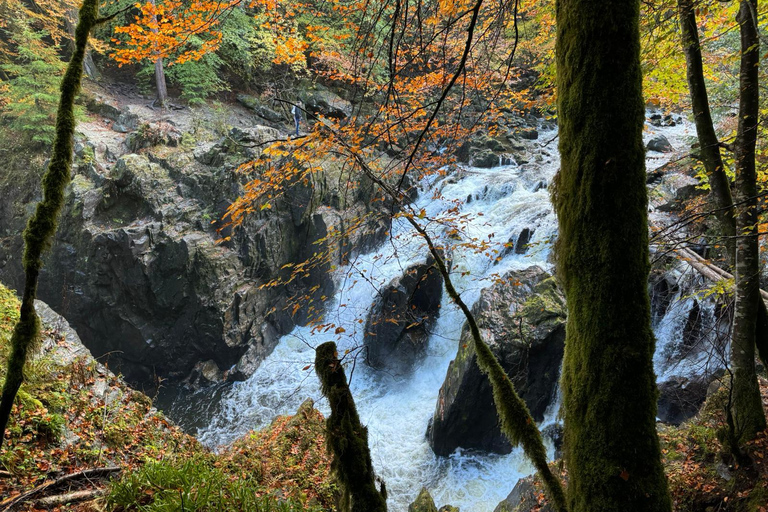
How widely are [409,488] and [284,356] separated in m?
6.29

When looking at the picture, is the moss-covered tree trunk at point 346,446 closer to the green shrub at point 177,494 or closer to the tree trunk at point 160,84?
the green shrub at point 177,494

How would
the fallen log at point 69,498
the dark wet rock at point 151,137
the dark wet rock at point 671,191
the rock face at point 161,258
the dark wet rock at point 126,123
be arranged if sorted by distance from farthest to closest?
the dark wet rock at point 126,123, the dark wet rock at point 151,137, the rock face at point 161,258, the dark wet rock at point 671,191, the fallen log at point 69,498

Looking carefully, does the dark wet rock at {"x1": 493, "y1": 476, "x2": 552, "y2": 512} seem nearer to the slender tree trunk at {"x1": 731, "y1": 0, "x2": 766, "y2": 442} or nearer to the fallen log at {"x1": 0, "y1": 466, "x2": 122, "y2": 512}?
the slender tree trunk at {"x1": 731, "y1": 0, "x2": 766, "y2": 442}

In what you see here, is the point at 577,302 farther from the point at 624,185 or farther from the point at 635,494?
the point at 635,494

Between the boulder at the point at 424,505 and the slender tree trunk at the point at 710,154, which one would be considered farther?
the boulder at the point at 424,505

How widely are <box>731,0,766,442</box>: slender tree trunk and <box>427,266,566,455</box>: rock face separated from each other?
12.3 feet

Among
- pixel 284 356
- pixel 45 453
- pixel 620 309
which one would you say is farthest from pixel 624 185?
pixel 284 356

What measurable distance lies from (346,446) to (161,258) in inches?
428

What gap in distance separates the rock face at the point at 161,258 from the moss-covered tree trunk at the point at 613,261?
9.98m

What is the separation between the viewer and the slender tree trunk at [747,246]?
3268mm

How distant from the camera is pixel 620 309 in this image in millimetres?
1399

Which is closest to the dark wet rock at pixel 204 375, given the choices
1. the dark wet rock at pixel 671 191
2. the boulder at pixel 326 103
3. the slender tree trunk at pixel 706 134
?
the boulder at pixel 326 103

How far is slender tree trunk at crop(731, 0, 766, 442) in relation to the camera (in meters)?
3.27

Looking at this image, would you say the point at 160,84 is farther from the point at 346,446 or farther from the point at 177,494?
the point at 346,446
